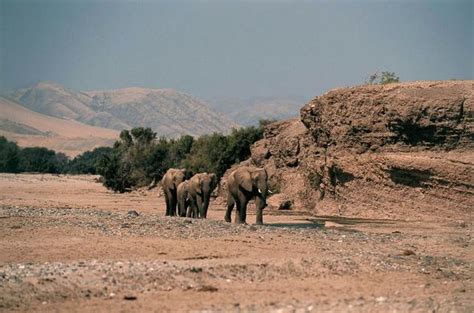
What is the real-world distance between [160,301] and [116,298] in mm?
766

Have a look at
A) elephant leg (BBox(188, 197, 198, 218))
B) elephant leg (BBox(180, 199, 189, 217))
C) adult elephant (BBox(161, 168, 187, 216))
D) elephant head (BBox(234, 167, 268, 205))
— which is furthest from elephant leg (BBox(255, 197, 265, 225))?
adult elephant (BBox(161, 168, 187, 216))

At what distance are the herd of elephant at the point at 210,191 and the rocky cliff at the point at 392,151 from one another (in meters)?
6.63

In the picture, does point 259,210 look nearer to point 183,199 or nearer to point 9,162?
point 183,199

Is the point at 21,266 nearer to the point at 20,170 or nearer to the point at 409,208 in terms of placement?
the point at 409,208

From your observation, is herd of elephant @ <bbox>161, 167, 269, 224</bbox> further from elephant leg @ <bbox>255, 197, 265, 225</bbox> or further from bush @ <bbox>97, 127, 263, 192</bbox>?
bush @ <bbox>97, 127, 263, 192</bbox>

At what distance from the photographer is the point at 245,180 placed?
31312 mm

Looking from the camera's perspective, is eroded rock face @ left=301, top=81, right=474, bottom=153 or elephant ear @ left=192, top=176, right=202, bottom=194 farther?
elephant ear @ left=192, top=176, right=202, bottom=194

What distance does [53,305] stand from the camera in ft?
44.0

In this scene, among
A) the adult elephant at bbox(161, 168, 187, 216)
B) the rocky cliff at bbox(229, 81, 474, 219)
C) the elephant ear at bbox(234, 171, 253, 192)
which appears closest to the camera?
the elephant ear at bbox(234, 171, 253, 192)

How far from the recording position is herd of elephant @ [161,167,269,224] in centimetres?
3086

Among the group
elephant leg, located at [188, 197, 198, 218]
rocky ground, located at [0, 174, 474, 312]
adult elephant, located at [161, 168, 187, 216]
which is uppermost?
adult elephant, located at [161, 168, 187, 216]

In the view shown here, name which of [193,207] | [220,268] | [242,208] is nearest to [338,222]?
[242,208]

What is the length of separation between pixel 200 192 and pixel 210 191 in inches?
20.0

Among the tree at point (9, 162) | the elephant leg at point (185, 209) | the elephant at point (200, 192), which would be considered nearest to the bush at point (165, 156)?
the elephant leg at point (185, 209)
